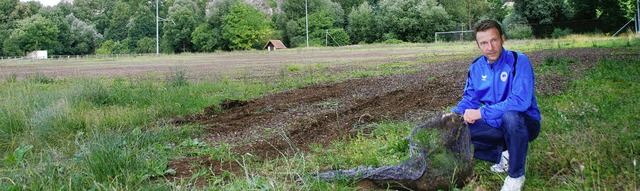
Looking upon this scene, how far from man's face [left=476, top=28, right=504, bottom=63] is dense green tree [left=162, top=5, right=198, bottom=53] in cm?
8561

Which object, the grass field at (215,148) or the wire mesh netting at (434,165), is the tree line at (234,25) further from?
the wire mesh netting at (434,165)

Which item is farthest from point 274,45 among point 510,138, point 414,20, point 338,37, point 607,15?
point 510,138

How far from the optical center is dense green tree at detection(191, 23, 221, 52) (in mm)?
83375

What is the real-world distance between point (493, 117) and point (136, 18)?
10202 cm

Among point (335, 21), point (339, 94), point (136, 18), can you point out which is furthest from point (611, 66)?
point (136, 18)

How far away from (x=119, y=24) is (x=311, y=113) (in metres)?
108

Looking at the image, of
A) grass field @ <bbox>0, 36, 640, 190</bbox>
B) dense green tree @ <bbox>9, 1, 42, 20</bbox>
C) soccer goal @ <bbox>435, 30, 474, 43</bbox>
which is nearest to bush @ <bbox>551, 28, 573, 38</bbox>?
soccer goal @ <bbox>435, 30, 474, 43</bbox>

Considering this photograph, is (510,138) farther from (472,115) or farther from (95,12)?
(95,12)

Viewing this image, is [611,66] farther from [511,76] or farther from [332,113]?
[511,76]

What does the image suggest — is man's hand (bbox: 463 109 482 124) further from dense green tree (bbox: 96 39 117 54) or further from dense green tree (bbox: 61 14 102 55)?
dense green tree (bbox: 61 14 102 55)

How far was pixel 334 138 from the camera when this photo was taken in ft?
18.6

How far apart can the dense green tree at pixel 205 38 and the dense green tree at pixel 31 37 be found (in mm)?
23515

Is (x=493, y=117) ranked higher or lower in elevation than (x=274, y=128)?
higher

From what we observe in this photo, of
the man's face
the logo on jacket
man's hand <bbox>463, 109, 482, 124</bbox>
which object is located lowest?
man's hand <bbox>463, 109, 482, 124</bbox>
